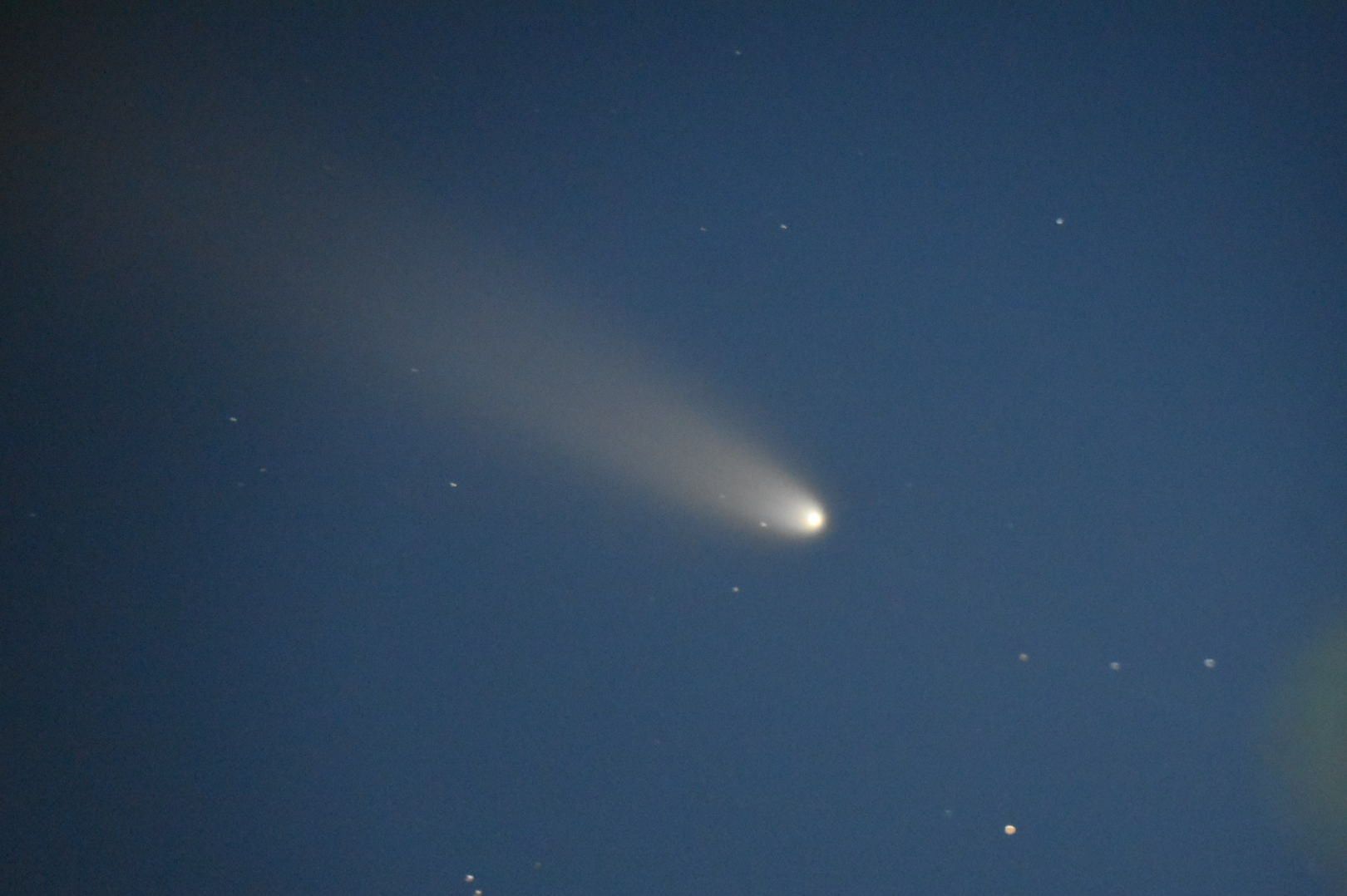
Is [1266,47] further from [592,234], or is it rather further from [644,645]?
[644,645]

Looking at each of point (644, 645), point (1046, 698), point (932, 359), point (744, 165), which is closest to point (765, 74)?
point (744, 165)

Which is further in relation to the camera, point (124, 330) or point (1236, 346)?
point (124, 330)

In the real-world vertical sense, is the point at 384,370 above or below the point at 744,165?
below

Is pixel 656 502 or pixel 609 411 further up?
pixel 609 411

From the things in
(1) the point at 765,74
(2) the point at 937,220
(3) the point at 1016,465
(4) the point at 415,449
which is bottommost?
(4) the point at 415,449

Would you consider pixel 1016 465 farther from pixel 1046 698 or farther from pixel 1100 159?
pixel 1100 159

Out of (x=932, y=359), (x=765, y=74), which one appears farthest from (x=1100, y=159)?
(x=765, y=74)
